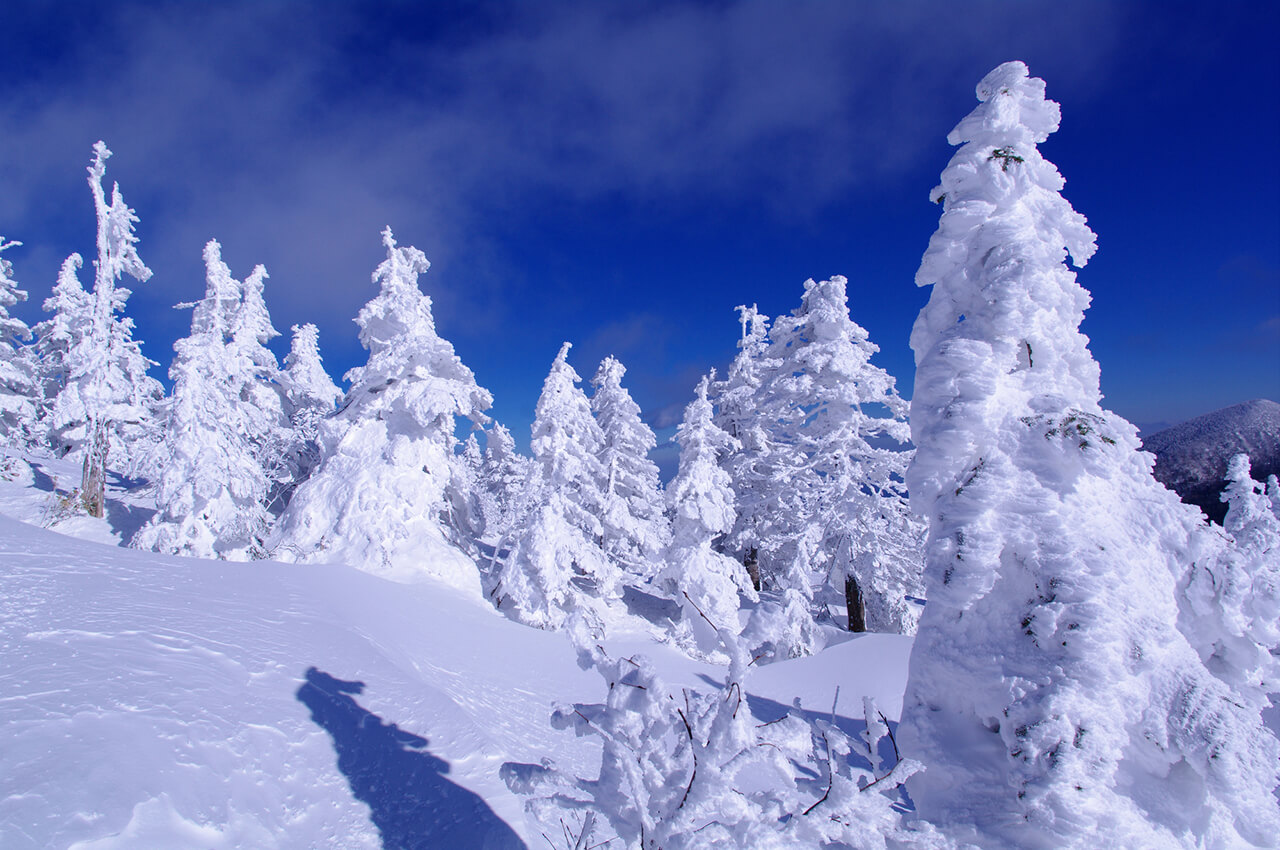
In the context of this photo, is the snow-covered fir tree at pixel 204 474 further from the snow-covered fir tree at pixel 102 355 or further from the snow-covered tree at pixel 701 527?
the snow-covered tree at pixel 701 527

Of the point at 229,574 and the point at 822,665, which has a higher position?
the point at 229,574

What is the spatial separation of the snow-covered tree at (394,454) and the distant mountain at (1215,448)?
63.4 meters

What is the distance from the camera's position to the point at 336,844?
335 centimetres

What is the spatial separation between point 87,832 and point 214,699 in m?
1.41

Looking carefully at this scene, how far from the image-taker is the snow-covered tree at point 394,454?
608 inches

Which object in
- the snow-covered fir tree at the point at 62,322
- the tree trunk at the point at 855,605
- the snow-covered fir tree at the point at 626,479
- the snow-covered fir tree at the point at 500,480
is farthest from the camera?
the snow-covered fir tree at the point at 500,480

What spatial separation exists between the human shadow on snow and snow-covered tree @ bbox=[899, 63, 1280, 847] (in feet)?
11.1

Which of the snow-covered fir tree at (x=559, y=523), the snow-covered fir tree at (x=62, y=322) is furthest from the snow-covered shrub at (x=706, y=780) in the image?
the snow-covered fir tree at (x=62, y=322)

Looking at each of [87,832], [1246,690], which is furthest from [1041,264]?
[87,832]

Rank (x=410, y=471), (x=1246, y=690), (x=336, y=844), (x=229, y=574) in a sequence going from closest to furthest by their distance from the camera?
1. (x=336, y=844)
2. (x=1246, y=690)
3. (x=229, y=574)
4. (x=410, y=471)

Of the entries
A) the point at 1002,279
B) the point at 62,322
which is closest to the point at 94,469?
the point at 62,322

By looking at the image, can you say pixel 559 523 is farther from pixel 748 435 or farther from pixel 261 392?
pixel 261 392

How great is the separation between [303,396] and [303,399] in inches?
12.3

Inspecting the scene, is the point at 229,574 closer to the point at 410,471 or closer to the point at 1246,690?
the point at 410,471
